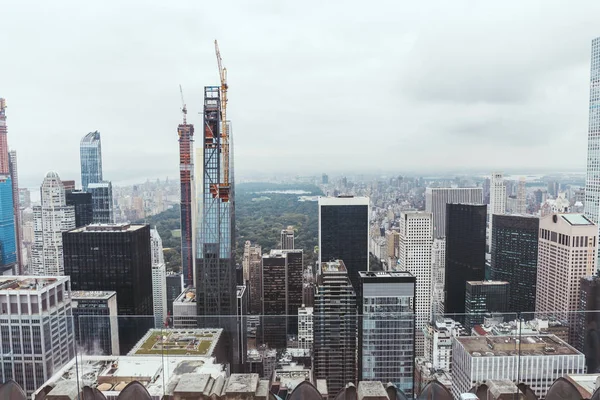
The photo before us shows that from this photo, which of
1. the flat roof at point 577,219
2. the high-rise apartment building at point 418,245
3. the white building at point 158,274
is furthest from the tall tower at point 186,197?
the flat roof at point 577,219

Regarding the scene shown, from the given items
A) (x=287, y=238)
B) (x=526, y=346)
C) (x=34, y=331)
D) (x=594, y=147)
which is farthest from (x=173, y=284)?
(x=594, y=147)

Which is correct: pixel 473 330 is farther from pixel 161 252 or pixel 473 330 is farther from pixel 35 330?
pixel 161 252

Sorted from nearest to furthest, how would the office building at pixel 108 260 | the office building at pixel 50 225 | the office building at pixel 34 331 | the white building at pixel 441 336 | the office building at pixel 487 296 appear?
the office building at pixel 34 331 → the white building at pixel 441 336 → the office building at pixel 487 296 → the office building at pixel 108 260 → the office building at pixel 50 225

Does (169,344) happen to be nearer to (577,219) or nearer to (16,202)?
(577,219)

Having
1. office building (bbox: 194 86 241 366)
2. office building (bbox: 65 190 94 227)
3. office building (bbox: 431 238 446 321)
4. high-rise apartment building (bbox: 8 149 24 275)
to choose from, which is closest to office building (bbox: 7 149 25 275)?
high-rise apartment building (bbox: 8 149 24 275)

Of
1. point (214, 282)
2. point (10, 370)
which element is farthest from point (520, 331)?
point (214, 282)

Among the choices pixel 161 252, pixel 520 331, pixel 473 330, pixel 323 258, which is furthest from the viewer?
pixel 323 258

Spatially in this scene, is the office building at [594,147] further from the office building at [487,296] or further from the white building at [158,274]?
the white building at [158,274]

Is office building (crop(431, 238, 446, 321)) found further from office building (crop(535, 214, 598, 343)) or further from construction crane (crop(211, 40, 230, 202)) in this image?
construction crane (crop(211, 40, 230, 202))
